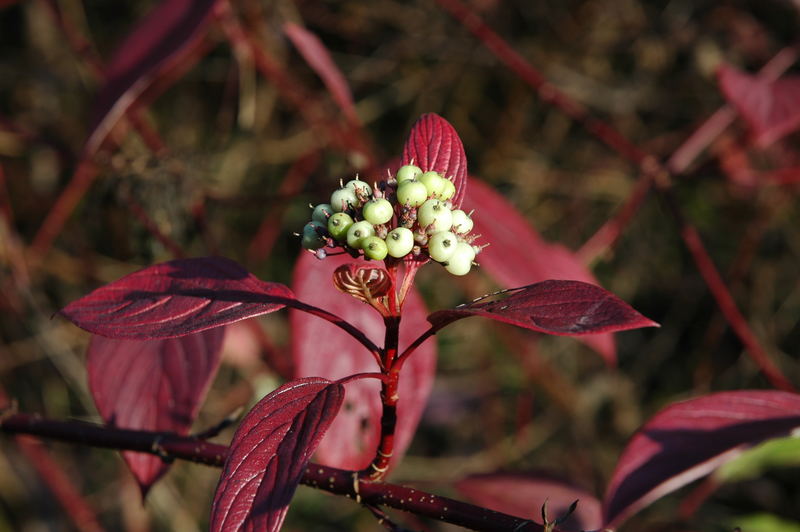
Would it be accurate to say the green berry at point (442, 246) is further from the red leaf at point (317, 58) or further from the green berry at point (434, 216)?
the red leaf at point (317, 58)

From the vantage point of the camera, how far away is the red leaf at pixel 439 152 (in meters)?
0.53

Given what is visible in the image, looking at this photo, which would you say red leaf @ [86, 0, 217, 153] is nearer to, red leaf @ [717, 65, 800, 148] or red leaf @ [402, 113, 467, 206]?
red leaf @ [402, 113, 467, 206]

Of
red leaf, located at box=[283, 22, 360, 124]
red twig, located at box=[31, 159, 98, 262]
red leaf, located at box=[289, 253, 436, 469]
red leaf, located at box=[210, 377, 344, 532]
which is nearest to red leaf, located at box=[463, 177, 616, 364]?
red leaf, located at box=[289, 253, 436, 469]

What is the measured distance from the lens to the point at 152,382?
668mm

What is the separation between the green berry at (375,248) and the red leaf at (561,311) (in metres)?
0.05

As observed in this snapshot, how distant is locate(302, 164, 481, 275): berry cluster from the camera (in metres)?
0.45

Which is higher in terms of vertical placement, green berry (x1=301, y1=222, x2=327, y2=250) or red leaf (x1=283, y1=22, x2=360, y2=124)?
red leaf (x1=283, y1=22, x2=360, y2=124)

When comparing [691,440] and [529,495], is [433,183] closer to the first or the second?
[691,440]

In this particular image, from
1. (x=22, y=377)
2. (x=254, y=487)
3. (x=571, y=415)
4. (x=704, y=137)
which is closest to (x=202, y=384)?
(x=254, y=487)

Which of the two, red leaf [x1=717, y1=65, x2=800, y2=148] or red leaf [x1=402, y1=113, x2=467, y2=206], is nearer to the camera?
red leaf [x1=402, y1=113, x2=467, y2=206]

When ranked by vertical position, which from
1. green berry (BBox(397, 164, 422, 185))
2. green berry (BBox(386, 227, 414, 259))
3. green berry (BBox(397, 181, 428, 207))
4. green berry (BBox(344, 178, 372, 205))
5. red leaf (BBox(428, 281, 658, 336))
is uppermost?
green berry (BBox(397, 164, 422, 185))

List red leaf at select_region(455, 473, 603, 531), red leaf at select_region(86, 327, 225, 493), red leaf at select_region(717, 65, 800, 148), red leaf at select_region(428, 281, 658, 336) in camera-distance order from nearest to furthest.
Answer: red leaf at select_region(428, 281, 658, 336) → red leaf at select_region(86, 327, 225, 493) → red leaf at select_region(455, 473, 603, 531) → red leaf at select_region(717, 65, 800, 148)

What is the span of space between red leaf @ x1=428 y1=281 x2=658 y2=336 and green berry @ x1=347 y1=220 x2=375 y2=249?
62mm

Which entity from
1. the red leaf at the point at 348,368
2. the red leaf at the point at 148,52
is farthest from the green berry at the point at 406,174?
the red leaf at the point at 148,52
